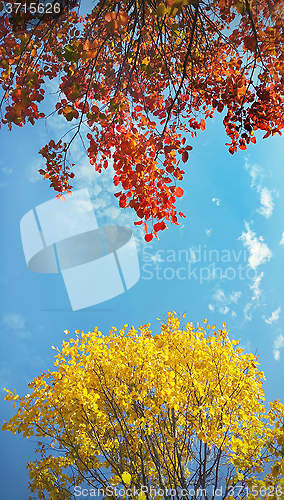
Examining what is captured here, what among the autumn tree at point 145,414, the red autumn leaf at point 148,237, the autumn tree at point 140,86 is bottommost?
the autumn tree at point 145,414

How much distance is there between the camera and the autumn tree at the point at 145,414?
3.99 meters

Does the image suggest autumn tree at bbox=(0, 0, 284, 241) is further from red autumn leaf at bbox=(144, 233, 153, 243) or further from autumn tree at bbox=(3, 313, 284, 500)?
autumn tree at bbox=(3, 313, 284, 500)

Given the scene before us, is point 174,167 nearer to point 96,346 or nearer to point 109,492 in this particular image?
point 96,346

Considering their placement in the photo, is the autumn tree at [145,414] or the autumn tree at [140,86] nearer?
the autumn tree at [140,86]

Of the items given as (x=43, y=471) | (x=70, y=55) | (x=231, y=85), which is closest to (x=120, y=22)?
(x=70, y=55)

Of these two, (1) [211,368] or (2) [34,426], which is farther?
(1) [211,368]

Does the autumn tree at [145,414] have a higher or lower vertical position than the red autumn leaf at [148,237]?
lower

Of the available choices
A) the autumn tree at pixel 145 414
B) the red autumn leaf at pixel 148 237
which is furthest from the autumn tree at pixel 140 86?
the autumn tree at pixel 145 414

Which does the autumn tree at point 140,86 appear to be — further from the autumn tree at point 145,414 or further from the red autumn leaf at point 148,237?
the autumn tree at point 145,414

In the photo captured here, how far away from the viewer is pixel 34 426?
14.3 ft

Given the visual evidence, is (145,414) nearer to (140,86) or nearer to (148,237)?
(148,237)

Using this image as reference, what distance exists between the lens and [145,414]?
154 inches

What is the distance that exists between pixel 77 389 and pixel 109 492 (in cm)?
149

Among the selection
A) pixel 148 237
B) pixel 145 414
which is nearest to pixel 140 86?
pixel 148 237
